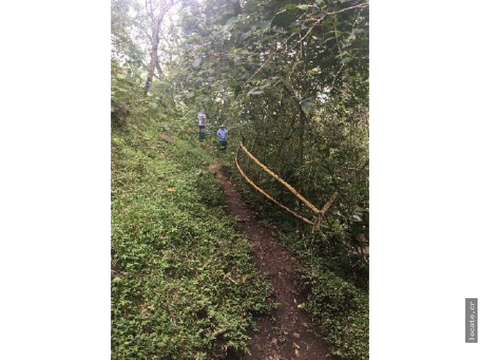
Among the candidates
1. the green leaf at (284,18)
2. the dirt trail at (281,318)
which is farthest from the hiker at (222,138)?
the green leaf at (284,18)

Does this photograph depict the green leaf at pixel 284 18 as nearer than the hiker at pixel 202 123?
Yes

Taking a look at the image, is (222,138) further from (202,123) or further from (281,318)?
(281,318)

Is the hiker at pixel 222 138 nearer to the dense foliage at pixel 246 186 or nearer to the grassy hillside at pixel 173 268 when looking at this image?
the dense foliage at pixel 246 186

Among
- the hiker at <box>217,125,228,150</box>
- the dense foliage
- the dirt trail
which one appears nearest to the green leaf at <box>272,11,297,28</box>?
the dense foliage

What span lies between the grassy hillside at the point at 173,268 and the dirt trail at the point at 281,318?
23 centimetres

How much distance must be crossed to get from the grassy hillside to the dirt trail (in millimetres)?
235

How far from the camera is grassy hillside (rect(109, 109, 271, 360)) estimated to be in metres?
3.27

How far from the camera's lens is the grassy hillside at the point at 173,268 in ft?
10.7

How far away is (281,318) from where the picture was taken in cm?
431

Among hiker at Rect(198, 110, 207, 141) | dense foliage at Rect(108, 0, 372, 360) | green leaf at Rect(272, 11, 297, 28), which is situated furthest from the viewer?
hiker at Rect(198, 110, 207, 141)

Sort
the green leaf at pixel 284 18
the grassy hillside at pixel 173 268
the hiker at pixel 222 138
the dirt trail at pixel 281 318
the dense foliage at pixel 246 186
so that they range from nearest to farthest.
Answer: the green leaf at pixel 284 18
the dense foliage at pixel 246 186
the grassy hillside at pixel 173 268
the dirt trail at pixel 281 318
the hiker at pixel 222 138

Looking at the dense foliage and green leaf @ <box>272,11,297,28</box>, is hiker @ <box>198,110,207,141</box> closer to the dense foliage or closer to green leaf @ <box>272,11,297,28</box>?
the dense foliage
